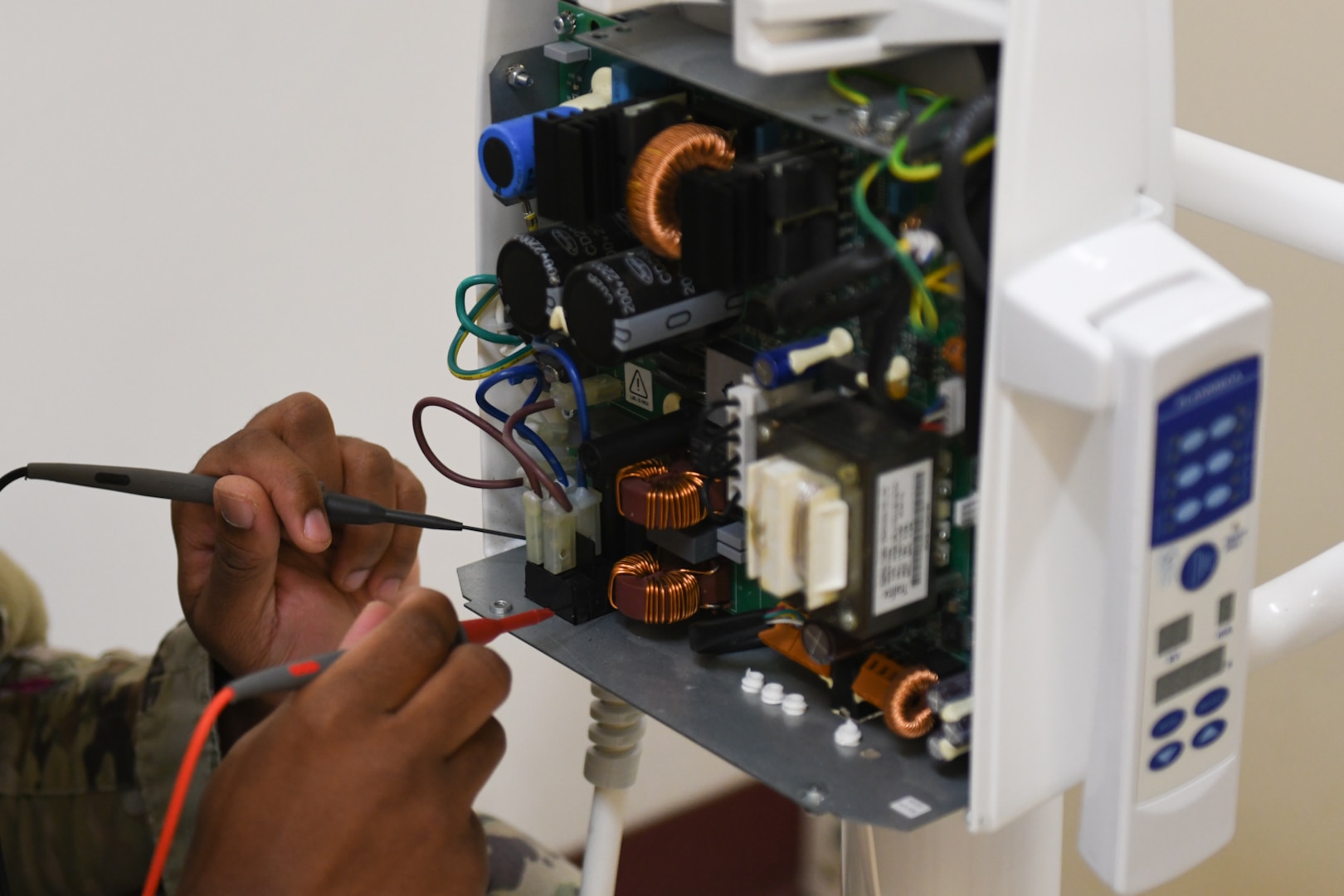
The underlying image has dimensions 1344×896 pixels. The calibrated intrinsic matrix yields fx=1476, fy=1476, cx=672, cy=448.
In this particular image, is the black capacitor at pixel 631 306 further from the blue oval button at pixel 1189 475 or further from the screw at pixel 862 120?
the blue oval button at pixel 1189 475

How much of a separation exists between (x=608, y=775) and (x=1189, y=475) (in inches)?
16.9

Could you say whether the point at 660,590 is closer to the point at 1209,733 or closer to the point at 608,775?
the point at 608,775

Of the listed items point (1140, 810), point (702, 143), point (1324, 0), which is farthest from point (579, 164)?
point (1324, 0)

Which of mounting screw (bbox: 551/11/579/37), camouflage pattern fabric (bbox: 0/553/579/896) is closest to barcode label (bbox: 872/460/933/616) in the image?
mounting screw (bbox: 551/11/579/37)

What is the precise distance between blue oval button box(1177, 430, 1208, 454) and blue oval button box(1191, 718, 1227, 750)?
15 centimetres

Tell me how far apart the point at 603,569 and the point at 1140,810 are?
1.08ft

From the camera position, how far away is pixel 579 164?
0.75 meters

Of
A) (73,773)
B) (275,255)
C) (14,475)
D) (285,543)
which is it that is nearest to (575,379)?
(285,543)

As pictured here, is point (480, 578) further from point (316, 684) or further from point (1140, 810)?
point (1140, 810)

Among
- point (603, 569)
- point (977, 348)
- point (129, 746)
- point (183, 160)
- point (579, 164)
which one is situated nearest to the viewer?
point (977, 348)

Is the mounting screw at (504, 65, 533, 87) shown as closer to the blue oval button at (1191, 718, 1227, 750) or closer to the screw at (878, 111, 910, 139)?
the screw at (878, 111, 910, 139)

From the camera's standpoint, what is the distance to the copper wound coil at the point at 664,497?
2.60 ft

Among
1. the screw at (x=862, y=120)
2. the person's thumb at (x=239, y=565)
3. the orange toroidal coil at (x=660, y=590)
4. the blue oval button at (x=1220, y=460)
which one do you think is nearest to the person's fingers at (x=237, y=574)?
the person's thumb at (x=239, y=565)

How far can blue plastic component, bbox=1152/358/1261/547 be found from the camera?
0.60 metres
